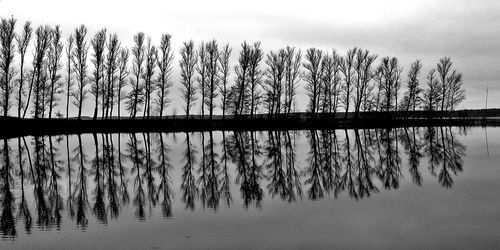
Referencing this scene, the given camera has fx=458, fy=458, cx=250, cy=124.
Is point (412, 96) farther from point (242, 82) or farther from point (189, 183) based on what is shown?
point (189, 183)

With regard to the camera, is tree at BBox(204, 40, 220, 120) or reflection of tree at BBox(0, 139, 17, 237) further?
tree at BBox(204, 40, 220, 120)

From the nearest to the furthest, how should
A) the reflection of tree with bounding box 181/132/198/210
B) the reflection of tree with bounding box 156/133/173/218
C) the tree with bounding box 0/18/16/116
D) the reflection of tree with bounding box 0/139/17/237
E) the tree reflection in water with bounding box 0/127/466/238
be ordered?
1. the reflection of tree with bounding box 0/139/17/237
2. the reflection of tree with bounding box 156/133/173/218
3. the tree reflection in water with bounding box 0/127/466/238
4. the reflection of tree with bounding box 181/132/198/210
5. the tree with bounding box 0/18/16/116

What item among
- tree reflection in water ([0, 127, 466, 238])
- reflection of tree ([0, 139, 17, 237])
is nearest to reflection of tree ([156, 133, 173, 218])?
tree reflection in water ([0, 127, 466, 238])

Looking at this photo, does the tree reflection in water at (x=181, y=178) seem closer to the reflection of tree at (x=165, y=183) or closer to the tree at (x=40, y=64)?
the reflection of tree at (x=165, y=183)

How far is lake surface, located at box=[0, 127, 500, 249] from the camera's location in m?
8.12

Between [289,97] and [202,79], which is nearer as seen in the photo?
[202,79]

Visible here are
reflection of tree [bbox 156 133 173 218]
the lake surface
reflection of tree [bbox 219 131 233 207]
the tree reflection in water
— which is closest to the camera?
the lake surface

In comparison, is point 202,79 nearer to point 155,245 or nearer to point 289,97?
point 289,97

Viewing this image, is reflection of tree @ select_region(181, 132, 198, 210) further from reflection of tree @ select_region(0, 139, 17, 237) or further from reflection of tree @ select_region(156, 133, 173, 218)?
reflection of tree @ select_region(0, 139, 17, 237)

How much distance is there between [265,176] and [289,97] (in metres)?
60.0

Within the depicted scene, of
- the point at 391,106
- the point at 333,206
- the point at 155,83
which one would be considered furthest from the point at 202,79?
the point at 333,206

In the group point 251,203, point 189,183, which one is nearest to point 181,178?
point 189,183

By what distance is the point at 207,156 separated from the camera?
72.7ft

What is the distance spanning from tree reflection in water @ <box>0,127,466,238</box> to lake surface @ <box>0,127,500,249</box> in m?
0.04
